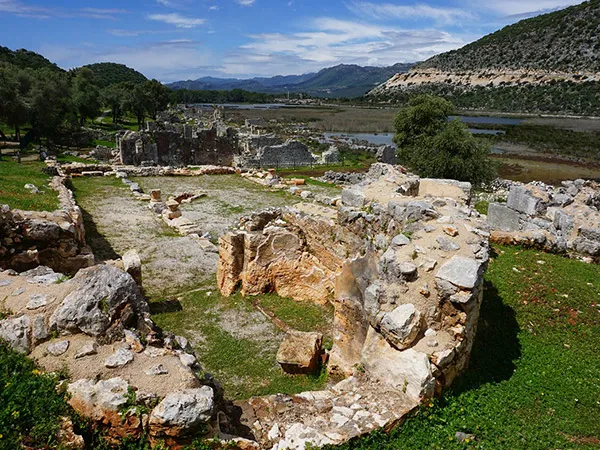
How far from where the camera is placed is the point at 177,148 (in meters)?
36.8

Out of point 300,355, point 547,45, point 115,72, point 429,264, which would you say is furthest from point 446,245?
point 115,72

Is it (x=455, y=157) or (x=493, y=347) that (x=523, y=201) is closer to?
(x=455, y=157)

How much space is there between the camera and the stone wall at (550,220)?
1416 cm

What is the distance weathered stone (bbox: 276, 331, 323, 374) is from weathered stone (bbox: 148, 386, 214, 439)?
3.56 m

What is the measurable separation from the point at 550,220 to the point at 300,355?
43.1ft

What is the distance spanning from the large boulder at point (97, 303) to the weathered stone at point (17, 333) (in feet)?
1.07

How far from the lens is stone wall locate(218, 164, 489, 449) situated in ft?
20.0

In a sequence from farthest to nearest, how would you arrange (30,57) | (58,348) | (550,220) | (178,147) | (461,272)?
1. (30,57)
2. (178,147)
3. (550,220)
4. (461,272)
5. (58,348)

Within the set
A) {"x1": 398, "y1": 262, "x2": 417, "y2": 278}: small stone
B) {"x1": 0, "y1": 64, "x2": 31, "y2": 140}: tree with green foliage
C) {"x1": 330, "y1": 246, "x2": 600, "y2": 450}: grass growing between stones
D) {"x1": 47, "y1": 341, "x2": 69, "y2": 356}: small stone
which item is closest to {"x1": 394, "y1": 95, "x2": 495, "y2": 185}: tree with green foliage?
{"x1": 330, "y1": 246, "x2": 600, "y2": 450}: grass growing between stones

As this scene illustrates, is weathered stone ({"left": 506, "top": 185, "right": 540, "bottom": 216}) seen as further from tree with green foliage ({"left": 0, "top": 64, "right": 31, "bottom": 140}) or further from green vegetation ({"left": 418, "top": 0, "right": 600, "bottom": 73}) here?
green vegetation ({"left": 418, "top": 0, "right": 600, "bottom": 73})

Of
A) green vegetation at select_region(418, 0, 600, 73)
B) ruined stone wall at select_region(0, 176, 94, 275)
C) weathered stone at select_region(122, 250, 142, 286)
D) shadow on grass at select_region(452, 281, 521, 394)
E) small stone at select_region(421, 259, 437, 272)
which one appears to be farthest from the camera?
green vegetation at select_region(418, 0, 600, 73)

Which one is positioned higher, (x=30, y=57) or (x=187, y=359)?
(x=30, y=57)

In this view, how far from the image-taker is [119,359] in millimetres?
5762

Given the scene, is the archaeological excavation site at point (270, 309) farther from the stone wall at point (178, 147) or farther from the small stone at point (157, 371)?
the stone wall at point (178, 147)
